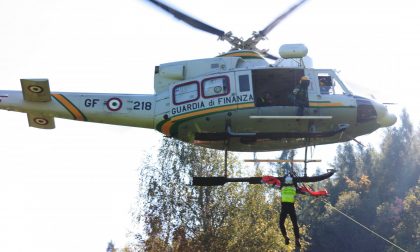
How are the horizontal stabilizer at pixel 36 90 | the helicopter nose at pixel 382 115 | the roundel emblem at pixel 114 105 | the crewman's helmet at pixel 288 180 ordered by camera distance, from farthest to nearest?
the roundel emblem at pixel 114 105
the helicopter nose at pixel 382 115
the horizontal stabilizer at pixel 36 90
the crewman's helmet at pixel 288 180

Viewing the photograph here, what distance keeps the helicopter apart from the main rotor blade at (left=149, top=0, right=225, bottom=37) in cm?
2

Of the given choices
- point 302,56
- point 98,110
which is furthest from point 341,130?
point 98,110

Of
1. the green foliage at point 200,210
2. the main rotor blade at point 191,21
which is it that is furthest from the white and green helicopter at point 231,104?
the green foliage at point 200,210

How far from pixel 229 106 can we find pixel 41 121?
4.61 meters

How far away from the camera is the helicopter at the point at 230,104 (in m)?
19.5

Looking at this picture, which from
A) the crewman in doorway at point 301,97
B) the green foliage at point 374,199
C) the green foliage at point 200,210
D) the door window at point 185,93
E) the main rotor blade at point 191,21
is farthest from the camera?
the green foliage at point 374,199

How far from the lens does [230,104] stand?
19.4 metres

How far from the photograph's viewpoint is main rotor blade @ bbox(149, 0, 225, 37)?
19163 millimetres

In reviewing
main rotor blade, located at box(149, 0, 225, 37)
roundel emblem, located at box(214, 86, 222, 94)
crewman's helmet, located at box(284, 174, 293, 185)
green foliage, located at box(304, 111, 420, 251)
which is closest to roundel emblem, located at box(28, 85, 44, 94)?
main rotor blade, located at box(149, 0, 225, 37)

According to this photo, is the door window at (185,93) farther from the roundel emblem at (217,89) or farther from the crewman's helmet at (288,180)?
the crewman's helmet at (288,180)

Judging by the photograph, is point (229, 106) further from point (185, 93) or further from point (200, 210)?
point (200, 210)

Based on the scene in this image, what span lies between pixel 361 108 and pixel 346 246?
3958 cm

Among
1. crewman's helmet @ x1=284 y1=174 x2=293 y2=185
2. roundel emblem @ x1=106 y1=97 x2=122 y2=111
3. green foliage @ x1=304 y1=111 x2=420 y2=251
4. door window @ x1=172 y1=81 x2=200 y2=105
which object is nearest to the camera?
crewman's helmet @ x1=284 y1=174 x2=293 y2=185

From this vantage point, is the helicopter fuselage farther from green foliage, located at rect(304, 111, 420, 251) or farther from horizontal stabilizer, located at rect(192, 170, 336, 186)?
green foliage, located at rect(304, 111, 420, 251)
